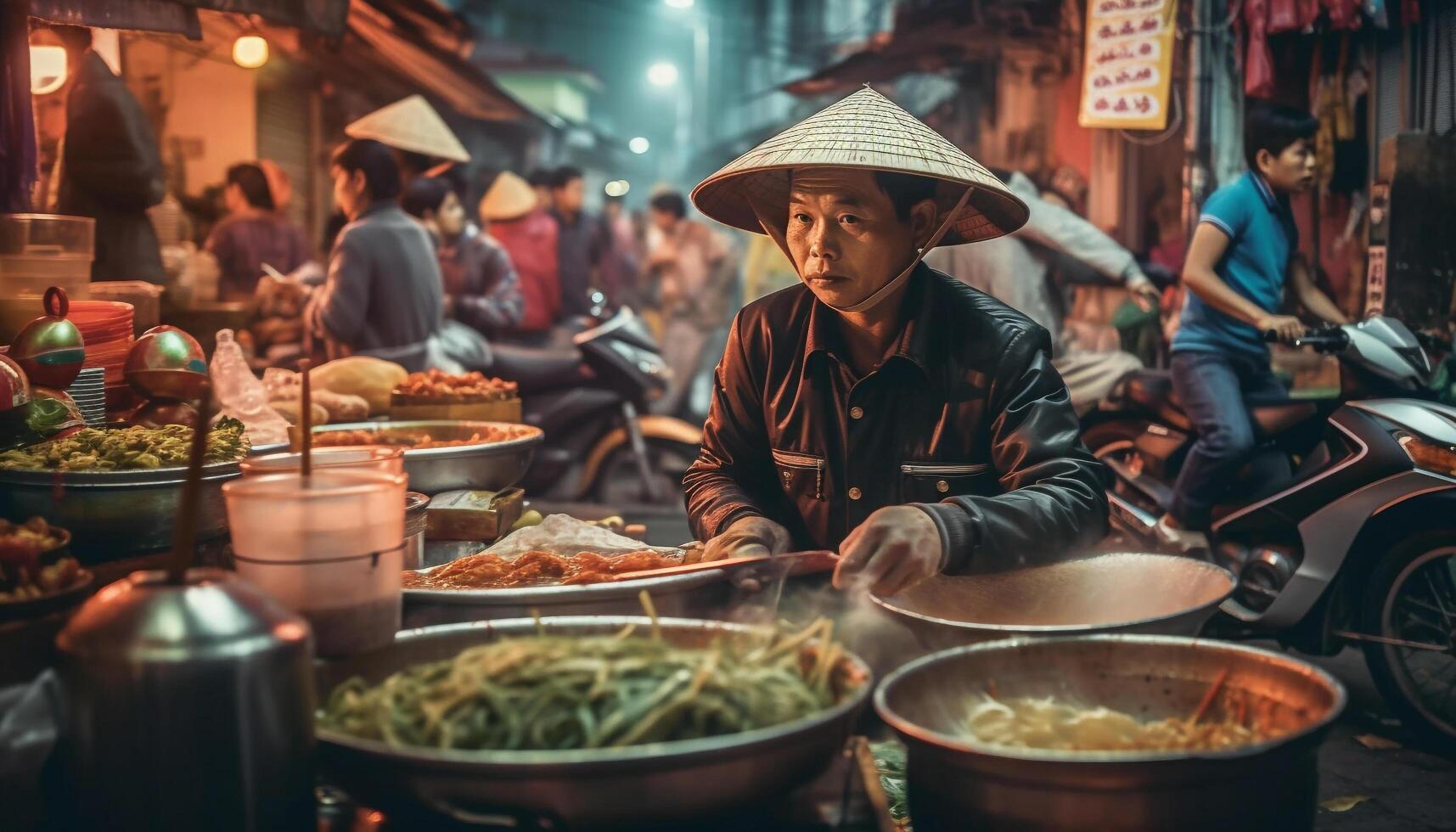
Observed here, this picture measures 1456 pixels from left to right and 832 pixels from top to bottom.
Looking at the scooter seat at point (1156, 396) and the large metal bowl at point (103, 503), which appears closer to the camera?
the large metal bowl at point (103, 503)

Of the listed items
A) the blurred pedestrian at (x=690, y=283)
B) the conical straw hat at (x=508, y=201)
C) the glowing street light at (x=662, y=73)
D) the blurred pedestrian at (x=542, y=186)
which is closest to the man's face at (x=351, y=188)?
the conical straw hat at (x=508, y=201)

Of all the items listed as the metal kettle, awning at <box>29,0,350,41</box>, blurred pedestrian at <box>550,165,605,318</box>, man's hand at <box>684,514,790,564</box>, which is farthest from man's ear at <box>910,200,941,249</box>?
blurred pedestrian at <box>550,165,605,318</box>

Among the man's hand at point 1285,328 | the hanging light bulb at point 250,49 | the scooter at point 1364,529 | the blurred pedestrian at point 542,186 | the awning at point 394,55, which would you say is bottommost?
the scooter at point 1364,529

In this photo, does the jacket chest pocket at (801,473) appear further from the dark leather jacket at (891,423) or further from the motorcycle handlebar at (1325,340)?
the motorcycle handlebar at (1325,340)

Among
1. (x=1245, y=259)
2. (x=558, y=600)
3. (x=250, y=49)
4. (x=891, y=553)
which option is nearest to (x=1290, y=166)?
(x=1245, y=259)

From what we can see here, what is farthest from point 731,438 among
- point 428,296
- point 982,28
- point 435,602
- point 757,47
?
point 757,47

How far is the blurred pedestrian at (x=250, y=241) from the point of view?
32.9ft

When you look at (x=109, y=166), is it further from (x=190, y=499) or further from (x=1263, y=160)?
(x=1263, y=160)

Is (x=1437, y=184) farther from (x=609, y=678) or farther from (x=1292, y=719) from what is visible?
(x=609, y=678)

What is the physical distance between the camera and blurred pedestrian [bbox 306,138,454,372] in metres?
6.66

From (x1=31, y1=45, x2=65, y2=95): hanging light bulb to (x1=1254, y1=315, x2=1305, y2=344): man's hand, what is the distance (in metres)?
6.03

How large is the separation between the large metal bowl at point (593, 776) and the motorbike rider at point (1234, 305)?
4.93 meters

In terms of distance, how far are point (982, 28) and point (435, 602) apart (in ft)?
35.5

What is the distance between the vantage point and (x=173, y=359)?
3207mm
